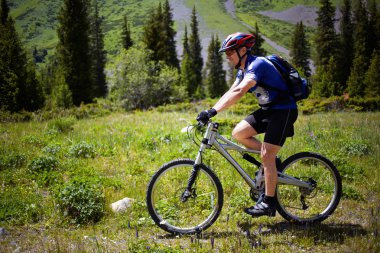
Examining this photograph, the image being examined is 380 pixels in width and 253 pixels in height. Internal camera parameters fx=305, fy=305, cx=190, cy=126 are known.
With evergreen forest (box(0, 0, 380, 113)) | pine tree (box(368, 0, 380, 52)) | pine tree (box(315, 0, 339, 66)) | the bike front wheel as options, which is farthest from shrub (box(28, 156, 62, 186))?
pine tree (box(368, 0, 380, 52))

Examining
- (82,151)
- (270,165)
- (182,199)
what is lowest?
(82,151)

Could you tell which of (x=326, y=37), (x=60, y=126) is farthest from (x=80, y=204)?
(x=326, y=37)

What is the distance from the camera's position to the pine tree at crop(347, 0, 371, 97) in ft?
162

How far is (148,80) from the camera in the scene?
1459 inches

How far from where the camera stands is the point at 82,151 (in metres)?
8.89

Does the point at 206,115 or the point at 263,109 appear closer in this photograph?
the point at 206,115

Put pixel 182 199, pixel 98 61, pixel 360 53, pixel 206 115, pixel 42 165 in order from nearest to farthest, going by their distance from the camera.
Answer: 1. pixel 206 115
2. pixel 182 199
3. pixel 42 165
4. pixel 360 53
5. pixel 98 61

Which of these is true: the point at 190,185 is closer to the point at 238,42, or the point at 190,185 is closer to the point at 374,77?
the point at 238,42

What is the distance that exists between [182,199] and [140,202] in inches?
51.6

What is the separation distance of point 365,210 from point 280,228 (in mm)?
1828

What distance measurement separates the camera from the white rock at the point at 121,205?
5670 millimetres

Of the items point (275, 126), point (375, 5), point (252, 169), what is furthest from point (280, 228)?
point (375, 5)

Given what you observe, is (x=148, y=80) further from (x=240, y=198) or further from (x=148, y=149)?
(x=240, y=198)

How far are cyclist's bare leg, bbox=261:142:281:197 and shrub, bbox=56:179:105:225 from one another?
2.99m
